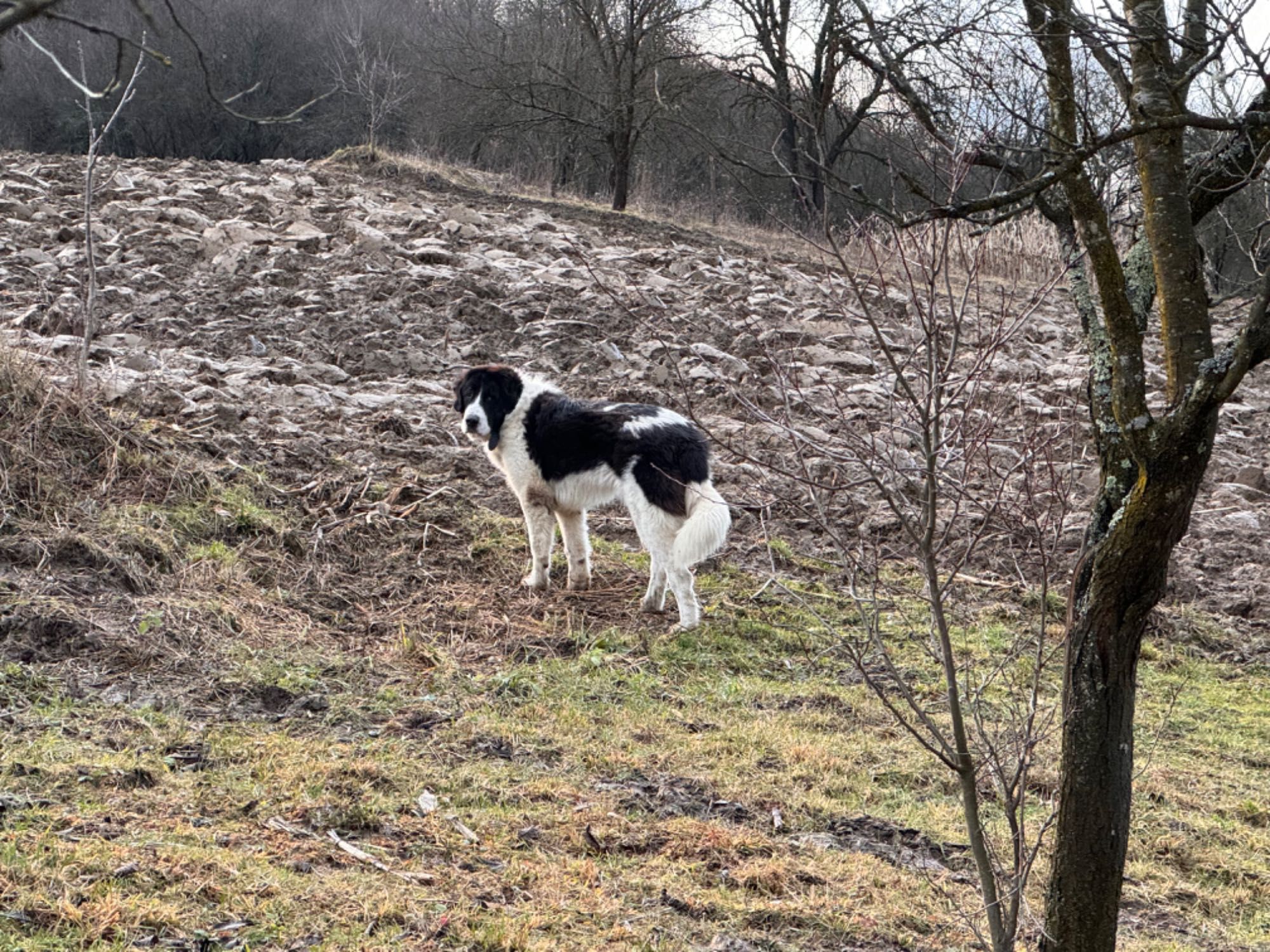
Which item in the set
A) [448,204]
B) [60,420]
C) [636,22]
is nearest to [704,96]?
[636,22]

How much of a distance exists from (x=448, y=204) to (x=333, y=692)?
1347 centimetres

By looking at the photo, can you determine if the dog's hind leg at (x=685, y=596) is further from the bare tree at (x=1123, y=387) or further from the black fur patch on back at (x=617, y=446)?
the bare tree at (x=1123, y=387)

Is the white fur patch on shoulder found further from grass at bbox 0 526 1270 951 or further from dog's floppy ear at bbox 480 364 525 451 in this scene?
grass at bbox 0 526 1270 951

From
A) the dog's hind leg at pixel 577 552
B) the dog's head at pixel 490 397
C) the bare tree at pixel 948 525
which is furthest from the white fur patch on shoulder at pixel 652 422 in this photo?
the bare tree at pixel 948 525

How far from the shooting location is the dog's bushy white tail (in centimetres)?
675

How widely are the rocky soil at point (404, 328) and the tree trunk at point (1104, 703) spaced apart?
4342mm

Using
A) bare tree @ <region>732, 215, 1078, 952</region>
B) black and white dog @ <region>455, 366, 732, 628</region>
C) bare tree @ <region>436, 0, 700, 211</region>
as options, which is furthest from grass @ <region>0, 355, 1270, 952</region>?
bare tree @ <region>436, 0, 700, 211</region>

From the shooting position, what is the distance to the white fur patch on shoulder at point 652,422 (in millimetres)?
7312

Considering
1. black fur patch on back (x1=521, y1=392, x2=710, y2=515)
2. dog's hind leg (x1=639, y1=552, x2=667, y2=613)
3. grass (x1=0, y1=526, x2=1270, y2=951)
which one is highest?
black fur patch on back (x1=521, y1=392, x2=710, y2=515)

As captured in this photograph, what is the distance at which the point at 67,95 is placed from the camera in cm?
3027

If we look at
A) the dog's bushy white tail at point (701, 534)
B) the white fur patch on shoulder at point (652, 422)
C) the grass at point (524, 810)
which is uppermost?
the white fur patch on shoulder at point (652, 422)

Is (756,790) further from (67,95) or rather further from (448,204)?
(67,95)

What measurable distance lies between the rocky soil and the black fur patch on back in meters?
0.55

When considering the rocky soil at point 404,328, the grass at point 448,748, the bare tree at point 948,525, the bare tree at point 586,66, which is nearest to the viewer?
the bare tree at point 948,525
